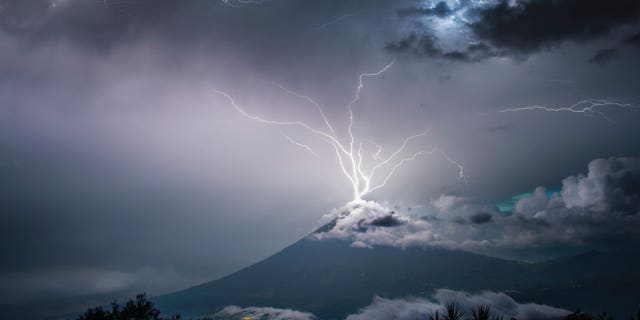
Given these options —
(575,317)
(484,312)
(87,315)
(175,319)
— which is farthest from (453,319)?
(87,315)

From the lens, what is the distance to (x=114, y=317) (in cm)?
3052

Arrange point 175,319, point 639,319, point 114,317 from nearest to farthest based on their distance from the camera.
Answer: point 639,319, point 114,317, point 175,319

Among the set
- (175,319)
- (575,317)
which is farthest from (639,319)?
(175,319)

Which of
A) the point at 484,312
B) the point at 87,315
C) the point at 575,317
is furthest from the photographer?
the point at 87,315

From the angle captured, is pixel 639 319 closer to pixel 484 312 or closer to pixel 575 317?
pixel 575 317

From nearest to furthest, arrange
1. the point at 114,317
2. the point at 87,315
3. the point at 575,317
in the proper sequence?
the point at 575,317 → the point at 87,315 → the point at 114,317

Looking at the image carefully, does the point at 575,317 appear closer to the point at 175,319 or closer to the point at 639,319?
the point at 639,319

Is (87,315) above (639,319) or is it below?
above

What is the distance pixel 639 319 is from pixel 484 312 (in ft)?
37.9

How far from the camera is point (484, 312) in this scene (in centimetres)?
1631

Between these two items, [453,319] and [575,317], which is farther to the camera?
[575,317]

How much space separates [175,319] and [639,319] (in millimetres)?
35190

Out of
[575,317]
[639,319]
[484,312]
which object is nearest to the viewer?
[484,312]

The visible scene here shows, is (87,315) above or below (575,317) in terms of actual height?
above
